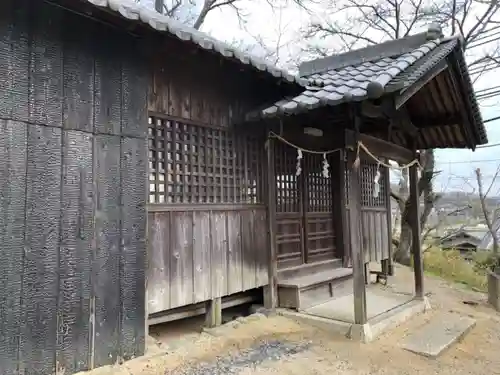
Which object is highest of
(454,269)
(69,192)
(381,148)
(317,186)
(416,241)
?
(381,148)

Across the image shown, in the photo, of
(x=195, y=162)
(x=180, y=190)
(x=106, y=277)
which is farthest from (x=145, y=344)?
(x=195, y=162)

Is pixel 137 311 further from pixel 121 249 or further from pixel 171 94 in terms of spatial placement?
pixel 171 94

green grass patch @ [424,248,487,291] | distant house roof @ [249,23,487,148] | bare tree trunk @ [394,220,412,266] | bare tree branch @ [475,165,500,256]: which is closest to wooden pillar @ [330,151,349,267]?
distant house roof @ [249,23,487,148]

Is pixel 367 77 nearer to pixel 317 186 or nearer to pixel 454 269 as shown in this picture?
pixel 317 186

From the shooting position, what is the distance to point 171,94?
5043 millimetres

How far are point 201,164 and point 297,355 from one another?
2633 mm

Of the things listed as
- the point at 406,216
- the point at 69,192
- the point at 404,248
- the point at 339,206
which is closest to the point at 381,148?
the point at 339,206

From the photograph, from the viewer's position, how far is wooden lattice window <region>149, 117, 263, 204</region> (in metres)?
4.87

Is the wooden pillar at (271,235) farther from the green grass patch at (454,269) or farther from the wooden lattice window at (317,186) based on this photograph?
the green grass patch at (454,269)

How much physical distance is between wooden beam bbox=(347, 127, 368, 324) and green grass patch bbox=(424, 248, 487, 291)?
25.2 ft

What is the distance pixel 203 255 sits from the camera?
5.29m

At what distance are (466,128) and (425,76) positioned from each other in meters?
2.52

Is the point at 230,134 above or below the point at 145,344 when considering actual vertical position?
above

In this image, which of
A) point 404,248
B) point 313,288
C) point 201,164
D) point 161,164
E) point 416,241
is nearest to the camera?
point 161,164
